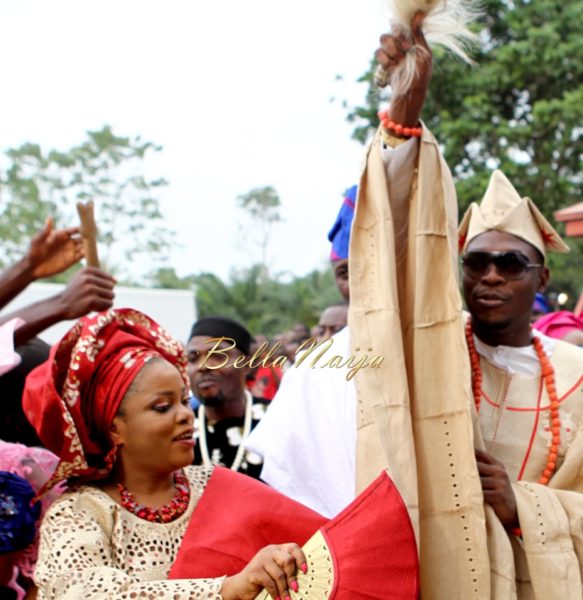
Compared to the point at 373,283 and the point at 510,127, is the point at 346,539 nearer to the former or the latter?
the point at 373,283

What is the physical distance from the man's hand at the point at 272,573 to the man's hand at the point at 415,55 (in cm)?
118

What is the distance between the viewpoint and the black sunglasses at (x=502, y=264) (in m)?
2.83

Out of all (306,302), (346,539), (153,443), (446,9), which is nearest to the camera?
(346,539)

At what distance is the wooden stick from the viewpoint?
8.65 feet

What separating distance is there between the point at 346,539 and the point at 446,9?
4.54ft

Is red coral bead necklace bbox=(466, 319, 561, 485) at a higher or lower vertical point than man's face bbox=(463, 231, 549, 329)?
lower

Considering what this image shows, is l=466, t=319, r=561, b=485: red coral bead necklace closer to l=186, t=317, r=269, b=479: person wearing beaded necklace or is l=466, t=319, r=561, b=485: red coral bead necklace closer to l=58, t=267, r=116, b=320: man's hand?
l=58, t=267, r=116, b=320: man's hand

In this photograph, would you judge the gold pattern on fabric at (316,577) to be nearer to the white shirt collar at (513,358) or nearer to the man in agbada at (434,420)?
the man in agbada at (434,420)

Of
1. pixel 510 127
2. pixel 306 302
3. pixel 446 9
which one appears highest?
pixel 510 127

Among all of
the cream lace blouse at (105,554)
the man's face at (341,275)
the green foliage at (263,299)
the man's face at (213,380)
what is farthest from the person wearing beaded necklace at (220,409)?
the green foliage at (263,299)

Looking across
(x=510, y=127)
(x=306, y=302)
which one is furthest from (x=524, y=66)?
(x=306, y=302)

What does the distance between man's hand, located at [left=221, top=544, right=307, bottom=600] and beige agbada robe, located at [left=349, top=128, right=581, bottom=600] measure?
1.24ft

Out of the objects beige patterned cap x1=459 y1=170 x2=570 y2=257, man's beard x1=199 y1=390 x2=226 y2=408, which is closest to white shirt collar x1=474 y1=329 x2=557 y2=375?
beige patterned cap x1=459 y1=170 x2=570 y2=257

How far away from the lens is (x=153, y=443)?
8.20 ft
